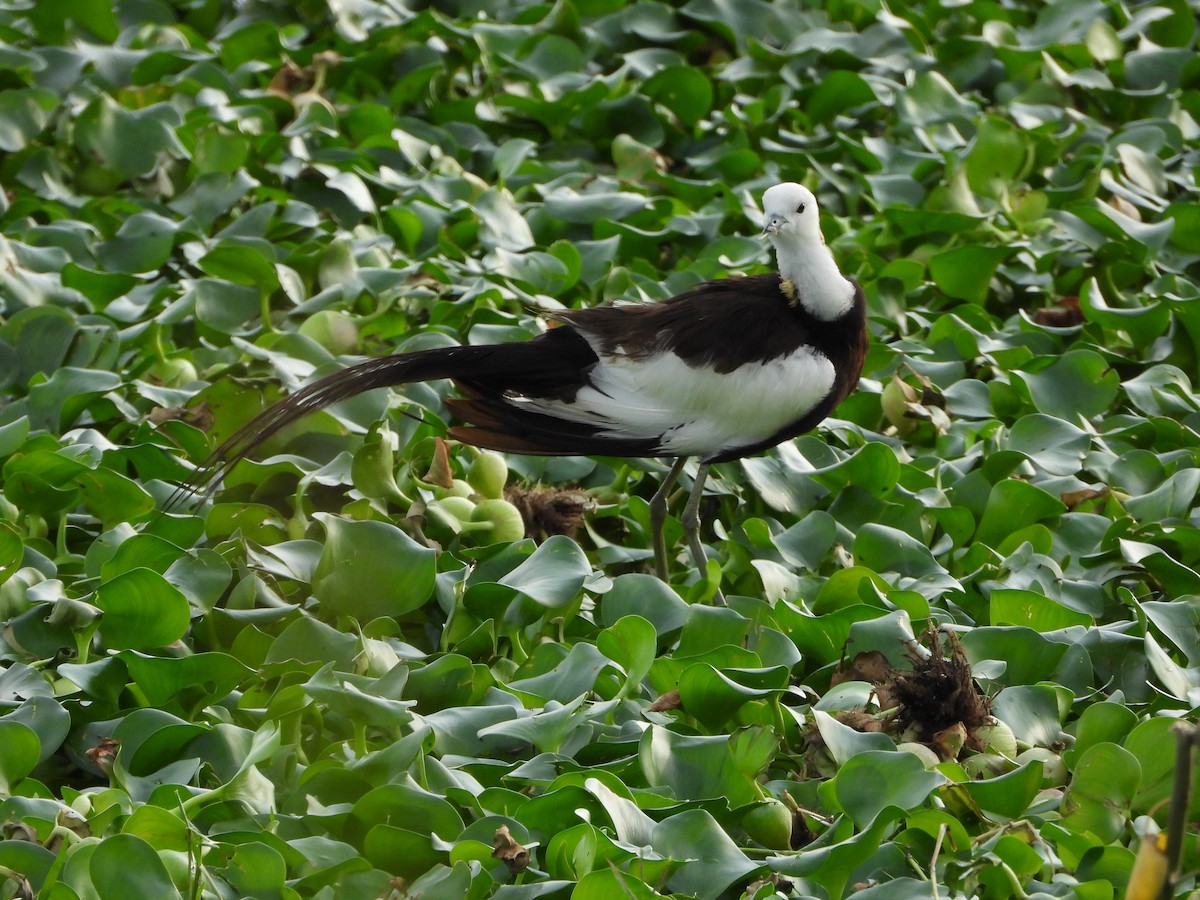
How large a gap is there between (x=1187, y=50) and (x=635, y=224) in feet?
8.24

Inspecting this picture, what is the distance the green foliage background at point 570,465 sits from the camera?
9.02 ft

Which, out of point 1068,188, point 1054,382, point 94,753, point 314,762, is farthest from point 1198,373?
point 94,753

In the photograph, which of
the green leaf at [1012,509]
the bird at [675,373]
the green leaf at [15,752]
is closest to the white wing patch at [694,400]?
the bird at [675,373]

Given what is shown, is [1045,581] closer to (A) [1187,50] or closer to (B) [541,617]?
(B) [541,617]

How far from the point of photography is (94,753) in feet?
9.55

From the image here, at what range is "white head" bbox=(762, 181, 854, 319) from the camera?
148 inches

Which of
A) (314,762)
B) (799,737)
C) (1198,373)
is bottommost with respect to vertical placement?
(1198,373)

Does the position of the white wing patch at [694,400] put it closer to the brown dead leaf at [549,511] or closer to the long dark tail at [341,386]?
the long dark tail at [341,386]

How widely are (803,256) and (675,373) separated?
45 cm

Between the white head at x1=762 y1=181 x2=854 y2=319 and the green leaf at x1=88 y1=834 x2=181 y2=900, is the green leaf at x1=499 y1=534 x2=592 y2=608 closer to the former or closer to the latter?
the white head at x1=762 y1=181 x2=854 y2=319

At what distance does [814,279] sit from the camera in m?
3.76

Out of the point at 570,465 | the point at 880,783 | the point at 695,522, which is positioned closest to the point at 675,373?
the point at 695,522

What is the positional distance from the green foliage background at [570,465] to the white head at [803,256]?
1.34ft

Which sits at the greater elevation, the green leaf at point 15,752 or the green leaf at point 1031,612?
the green leaf at point 15,752
